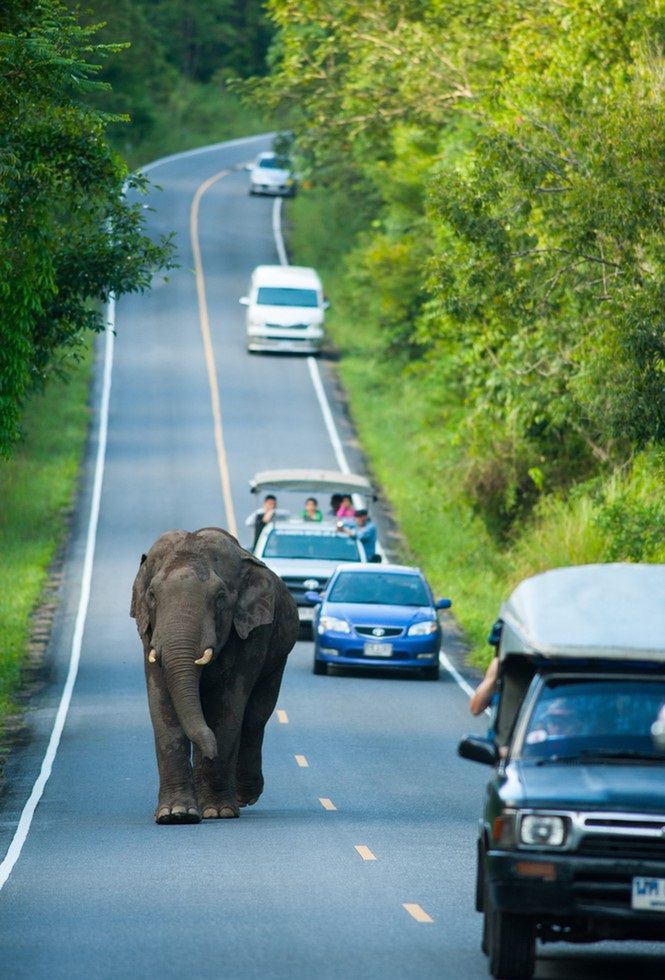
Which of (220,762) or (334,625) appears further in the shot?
(334,625)

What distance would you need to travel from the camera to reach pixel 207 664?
57.4 ft

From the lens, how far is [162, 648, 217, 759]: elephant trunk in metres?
16.9

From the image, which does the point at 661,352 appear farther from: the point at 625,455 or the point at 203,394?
the point at 203,394

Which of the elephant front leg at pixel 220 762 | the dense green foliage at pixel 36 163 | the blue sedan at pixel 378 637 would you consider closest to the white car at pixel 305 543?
the blue sedan at pixel 378 637

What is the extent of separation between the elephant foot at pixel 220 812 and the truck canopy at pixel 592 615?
6.68 meters

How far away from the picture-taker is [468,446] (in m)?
42.3

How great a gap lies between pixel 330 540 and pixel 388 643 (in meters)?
5.06

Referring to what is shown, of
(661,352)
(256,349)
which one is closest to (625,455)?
(661,352)

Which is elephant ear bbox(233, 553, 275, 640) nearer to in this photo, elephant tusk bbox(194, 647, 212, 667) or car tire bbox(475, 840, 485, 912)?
elephant tusk bbox(194, 647, 212, 667)

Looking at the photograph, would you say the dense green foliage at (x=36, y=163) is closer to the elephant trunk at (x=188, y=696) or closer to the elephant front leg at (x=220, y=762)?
the elephant front leg at (x=220, y=762)

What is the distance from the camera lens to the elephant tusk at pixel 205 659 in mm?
17188

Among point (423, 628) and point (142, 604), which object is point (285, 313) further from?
point (142, 604)

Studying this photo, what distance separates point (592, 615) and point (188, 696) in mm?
6660

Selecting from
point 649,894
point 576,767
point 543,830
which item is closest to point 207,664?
point 576,767
